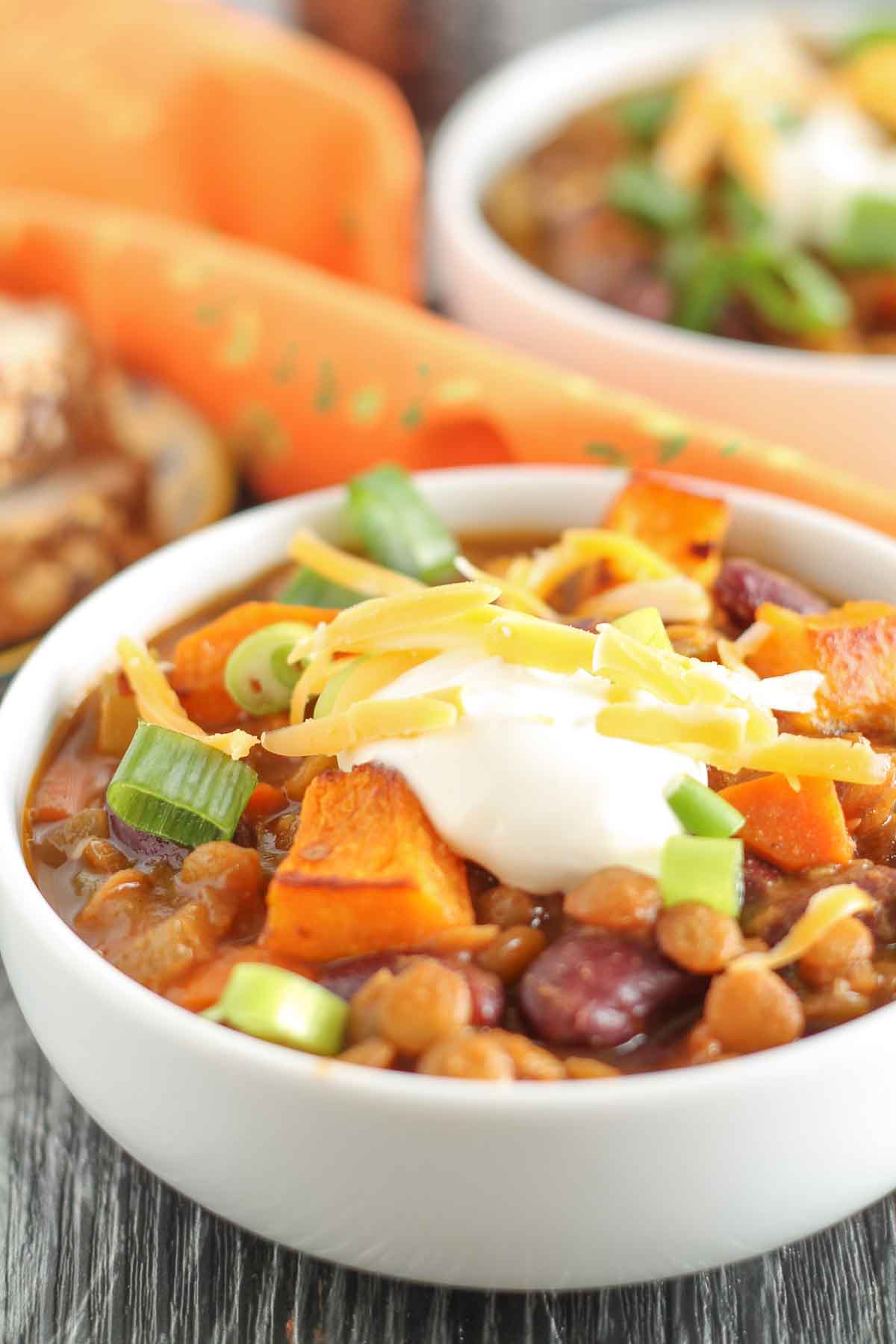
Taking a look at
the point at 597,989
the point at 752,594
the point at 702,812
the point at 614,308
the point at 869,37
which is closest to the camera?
the point at 597,989

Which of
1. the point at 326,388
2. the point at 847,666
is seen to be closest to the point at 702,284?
the point at 326,388

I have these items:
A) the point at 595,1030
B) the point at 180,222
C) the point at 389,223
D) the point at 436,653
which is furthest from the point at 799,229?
the point at 595,1030

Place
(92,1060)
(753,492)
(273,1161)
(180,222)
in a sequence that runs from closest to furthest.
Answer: (273,1161)
(92,1060)
(753,492)
(180,222)

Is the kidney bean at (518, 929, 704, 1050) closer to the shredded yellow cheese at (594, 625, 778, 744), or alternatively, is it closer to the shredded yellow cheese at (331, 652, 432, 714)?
the shredded yellow cheese at (594, 625, 778, 744)

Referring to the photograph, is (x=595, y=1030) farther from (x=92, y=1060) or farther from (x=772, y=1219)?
(x=92, y=1060)

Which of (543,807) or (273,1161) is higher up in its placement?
(543,807)

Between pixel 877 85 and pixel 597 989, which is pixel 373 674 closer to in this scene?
pixel 597 989

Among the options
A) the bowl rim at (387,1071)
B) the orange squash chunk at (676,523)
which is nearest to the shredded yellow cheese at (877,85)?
the orange squash chunk at (676,523)
